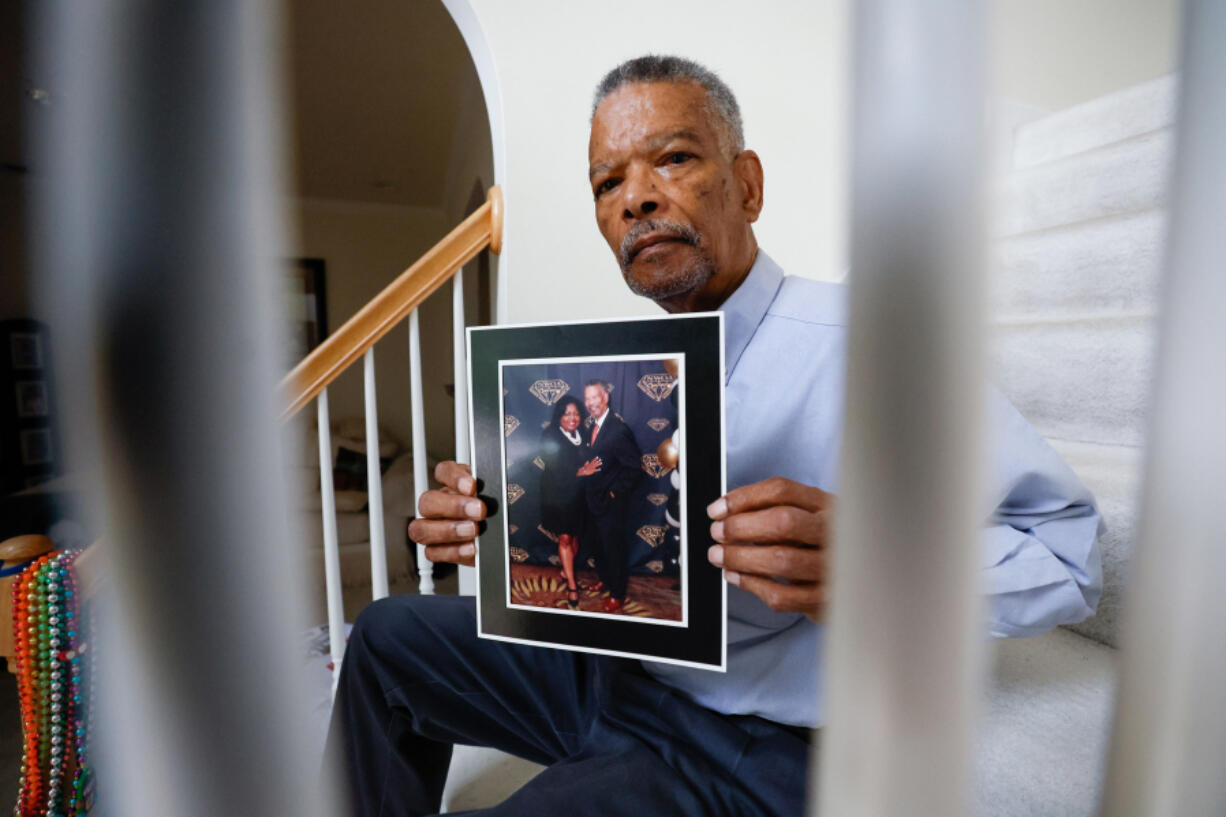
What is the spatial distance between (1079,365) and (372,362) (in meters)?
1.10

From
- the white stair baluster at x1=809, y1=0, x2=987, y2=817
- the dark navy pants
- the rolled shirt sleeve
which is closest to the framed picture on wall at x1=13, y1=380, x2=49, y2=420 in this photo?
the dark navy pants

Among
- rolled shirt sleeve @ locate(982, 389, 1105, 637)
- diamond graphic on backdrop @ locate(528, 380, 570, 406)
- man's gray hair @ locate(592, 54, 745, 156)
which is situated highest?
man's gray hair @ locate(592, 54, 745, 156)

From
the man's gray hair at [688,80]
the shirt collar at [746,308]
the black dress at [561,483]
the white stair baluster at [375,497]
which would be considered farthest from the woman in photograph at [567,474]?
the white stair baluster at [375,497]

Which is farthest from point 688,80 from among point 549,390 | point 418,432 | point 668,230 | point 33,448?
point 33,448

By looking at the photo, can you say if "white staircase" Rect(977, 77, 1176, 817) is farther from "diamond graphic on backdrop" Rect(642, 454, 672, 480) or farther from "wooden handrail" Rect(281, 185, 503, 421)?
"wooden handrail" Rect(281, 185, 503, 421)

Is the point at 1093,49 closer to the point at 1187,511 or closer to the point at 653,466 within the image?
the point at 653,466

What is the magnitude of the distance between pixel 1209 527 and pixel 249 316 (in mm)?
121

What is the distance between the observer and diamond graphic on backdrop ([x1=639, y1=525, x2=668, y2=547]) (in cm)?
56

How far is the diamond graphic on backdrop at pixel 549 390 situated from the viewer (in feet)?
1.96

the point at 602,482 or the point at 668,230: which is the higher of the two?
the point at 668,230

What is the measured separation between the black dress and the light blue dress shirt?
0.21 m

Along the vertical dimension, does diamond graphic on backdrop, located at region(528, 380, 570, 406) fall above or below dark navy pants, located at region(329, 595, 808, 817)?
above

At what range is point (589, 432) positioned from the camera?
23.3 inches

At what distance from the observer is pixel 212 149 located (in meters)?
0.08
